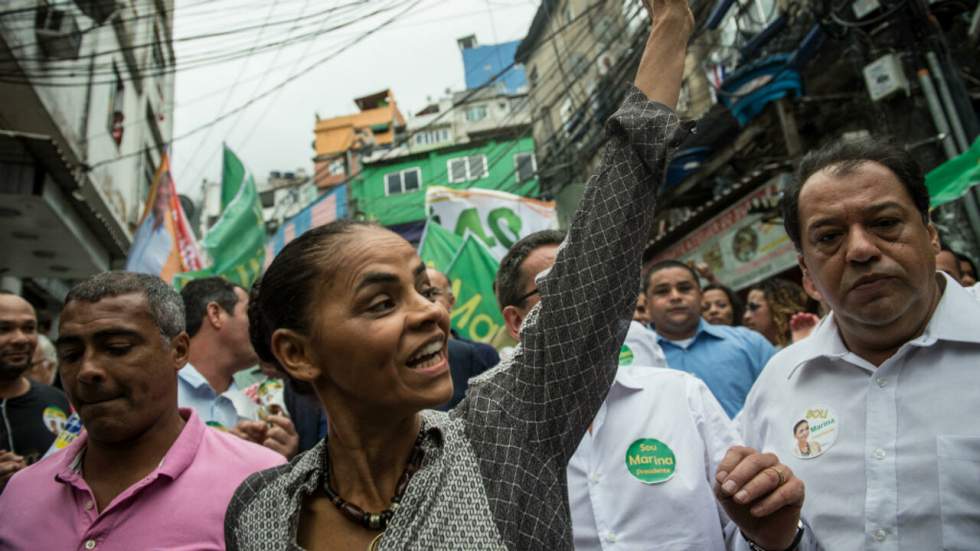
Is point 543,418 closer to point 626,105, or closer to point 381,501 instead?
point 381,501

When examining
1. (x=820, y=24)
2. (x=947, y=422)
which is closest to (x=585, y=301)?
(x=947, y=422)

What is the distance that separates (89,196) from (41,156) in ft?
10.8

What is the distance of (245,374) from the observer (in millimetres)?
5020

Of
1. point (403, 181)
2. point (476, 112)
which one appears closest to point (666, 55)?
point (403, 181)

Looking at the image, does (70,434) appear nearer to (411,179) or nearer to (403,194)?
(403,194)

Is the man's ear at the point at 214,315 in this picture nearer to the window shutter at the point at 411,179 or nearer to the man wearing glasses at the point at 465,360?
the man wearing glasses at the point at 465,360

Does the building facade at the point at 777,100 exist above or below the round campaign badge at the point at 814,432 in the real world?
above

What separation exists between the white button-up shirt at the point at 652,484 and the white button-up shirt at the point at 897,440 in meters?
0.25

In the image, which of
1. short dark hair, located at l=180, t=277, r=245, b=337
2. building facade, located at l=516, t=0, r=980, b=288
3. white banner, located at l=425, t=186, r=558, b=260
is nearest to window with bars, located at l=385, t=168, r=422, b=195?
building facade, located at l=516, t=0, r=980, b=288

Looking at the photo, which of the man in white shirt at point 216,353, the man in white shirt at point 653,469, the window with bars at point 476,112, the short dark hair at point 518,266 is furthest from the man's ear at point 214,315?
the window with bars at point 476,112

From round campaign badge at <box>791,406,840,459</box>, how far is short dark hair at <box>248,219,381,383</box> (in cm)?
120

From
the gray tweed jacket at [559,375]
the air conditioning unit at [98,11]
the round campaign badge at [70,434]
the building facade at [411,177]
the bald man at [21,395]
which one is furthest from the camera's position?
the building facade at [411,177]

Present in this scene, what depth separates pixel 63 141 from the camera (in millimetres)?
9898

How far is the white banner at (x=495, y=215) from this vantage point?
24.0ft
